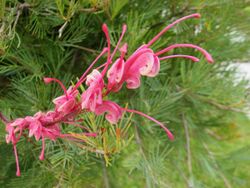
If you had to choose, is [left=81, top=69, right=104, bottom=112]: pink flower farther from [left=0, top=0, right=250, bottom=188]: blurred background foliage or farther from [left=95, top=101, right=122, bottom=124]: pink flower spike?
[left=0, top=0, right=250, bottom=188]: blurred background foliage

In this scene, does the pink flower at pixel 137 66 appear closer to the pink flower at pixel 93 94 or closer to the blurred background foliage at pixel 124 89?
the pink flower at pixel 93 94

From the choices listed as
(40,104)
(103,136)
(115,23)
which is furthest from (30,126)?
(115,23)

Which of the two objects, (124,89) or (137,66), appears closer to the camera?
(137,66)

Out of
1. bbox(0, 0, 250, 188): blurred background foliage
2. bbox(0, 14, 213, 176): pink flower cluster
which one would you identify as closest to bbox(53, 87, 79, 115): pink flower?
bbox(0, 14, 213, 176): pink flower cluster

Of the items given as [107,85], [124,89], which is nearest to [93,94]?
[107,85]

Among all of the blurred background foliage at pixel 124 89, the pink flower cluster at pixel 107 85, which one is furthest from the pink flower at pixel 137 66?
the blurred background foliage at pixel 124 89

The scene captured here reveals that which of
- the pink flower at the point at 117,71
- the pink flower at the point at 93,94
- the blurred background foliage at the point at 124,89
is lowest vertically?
the blurred background foliage at the point at 124,89

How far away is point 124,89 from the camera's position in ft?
2.10

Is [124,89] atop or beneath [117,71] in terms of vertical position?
beneath

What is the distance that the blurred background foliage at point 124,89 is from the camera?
52 centimetres

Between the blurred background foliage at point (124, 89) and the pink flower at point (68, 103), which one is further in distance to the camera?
the blurred background foliage at point (124, 89)

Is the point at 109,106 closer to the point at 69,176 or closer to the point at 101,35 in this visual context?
the point at 69,176

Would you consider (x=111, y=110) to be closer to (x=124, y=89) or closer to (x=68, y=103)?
(x=68, y=103)

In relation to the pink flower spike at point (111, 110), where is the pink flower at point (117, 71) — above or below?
above
